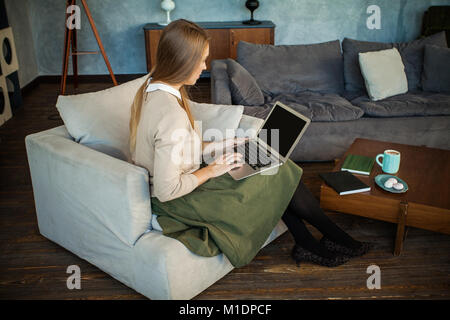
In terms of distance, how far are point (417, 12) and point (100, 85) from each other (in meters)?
3.80

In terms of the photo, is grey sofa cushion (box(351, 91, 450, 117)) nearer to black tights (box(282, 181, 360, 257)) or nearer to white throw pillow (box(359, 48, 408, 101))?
white throw pillow (box(359, 48, 408, 101))

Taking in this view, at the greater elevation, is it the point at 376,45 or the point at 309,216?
the point at 376,45

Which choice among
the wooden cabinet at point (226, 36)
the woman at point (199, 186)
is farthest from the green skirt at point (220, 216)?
the wooden cabinet at point (226, 36)

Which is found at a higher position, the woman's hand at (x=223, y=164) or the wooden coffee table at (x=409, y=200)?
the woman's hand at (x=223, y=164)

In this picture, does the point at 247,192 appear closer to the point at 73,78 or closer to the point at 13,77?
the point at 13,77

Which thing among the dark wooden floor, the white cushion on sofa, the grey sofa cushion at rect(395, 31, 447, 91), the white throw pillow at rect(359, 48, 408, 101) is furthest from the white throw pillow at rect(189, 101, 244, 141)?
the grey sofa cushion at rect(395, 31, 447, 91)

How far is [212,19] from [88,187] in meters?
3.88

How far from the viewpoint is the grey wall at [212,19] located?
→ 5250 mm

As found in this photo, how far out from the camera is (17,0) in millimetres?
4816

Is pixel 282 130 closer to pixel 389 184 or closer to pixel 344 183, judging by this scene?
pixel 344 183

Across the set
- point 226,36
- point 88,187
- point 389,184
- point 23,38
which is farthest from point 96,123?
point 23,38

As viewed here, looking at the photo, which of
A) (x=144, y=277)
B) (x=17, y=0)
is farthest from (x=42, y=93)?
(x=144, y=277)

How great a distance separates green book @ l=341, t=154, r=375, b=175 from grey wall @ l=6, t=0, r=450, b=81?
125 inches

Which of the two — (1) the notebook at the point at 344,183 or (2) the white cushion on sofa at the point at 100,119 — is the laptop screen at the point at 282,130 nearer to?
(1) the notebook at the point at 344,183
